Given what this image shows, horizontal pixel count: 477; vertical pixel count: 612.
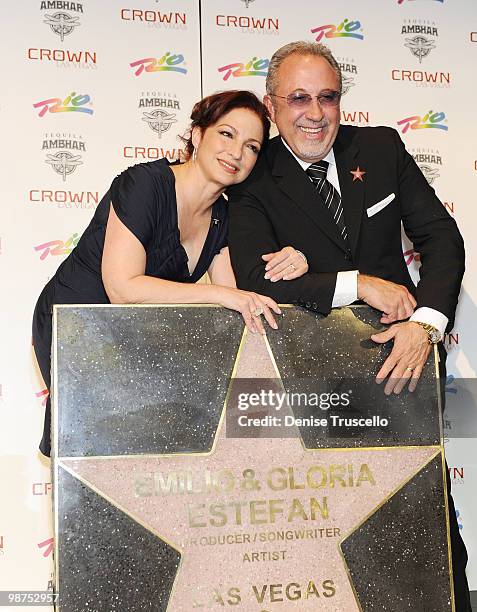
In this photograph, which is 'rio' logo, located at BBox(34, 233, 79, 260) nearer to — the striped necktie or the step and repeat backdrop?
the step and repeat backdrop

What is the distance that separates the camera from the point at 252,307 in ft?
6.57

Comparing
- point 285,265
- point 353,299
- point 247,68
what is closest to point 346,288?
point 353,299

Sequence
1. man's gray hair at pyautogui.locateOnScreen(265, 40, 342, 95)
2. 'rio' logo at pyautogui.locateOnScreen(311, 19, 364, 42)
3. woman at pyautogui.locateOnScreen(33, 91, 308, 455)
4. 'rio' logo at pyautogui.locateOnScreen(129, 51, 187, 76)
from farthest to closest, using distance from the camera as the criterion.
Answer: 'rio' logo at pyautogui.locateOnScreen(311, 19, 364, 42)
'rio' logo at pyautogui.locateOnScreen(129, 51, 187, 76)
man's gray hair at pyautogui.locateOnScreen(265, 40, 342, 95)
woman at pyautogui.locateOnScreen(33, 91, 308, 455)

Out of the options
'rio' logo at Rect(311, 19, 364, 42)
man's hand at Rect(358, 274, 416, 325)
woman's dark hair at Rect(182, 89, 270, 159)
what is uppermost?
'rio' logo at Rect(311, 19, 364, 42)

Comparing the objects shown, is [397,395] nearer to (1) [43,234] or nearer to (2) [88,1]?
(1) [43,234]

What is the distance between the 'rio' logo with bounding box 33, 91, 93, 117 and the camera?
3.66 metres

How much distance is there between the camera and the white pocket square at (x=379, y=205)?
2.49 m

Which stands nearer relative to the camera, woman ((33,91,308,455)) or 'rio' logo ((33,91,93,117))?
woman ((33,91,308,455))

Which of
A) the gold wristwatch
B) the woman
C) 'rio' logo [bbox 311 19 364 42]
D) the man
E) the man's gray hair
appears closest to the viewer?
the gold wristwatch

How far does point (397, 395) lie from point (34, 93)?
7.39ft

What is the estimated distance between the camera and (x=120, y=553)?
187cm

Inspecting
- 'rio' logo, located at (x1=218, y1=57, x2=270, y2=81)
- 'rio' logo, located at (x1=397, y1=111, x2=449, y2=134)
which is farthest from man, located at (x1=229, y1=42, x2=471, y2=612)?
'rio' logo, located at (x1=397, y1=111, x2=449, y2=134)

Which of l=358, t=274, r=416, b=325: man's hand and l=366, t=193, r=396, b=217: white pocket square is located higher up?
l=366, t=193, r=396, b=217: white pocket square

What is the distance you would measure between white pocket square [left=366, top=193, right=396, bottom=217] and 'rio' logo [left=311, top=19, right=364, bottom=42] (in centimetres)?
163
